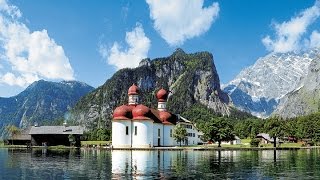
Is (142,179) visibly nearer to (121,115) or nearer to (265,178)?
(265,178)

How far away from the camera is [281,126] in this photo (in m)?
137

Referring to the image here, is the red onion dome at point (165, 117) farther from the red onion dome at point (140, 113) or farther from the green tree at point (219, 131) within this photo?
the green tree at point (219, 131)

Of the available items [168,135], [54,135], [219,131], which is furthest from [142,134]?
[54,135]

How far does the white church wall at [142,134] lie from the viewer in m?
131

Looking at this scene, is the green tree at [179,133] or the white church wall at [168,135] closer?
the green tree at [179,133]

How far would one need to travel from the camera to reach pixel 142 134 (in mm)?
131500

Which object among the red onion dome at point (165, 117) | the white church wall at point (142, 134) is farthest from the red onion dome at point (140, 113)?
the red onion dome at point (165, 117)

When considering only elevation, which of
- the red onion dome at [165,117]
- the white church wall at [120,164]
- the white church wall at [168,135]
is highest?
the red onion dome at [165,117]

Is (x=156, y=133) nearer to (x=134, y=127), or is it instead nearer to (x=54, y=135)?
(x=134, y=127)

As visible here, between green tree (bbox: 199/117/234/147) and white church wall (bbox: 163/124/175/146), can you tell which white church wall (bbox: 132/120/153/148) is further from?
green tree (bbox: 199/117/234/147)

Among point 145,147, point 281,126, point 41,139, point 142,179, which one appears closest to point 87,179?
point 142,179

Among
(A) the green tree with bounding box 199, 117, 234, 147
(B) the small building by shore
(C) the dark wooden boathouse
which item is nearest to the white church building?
(A) the green tree with bounding box 199, 117, 234, 147

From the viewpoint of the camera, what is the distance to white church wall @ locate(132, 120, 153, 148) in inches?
5162

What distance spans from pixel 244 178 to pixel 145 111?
90.4 meters
